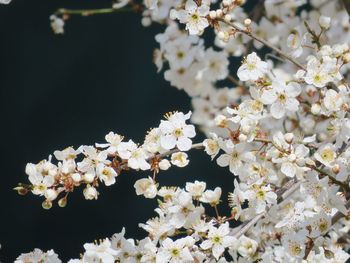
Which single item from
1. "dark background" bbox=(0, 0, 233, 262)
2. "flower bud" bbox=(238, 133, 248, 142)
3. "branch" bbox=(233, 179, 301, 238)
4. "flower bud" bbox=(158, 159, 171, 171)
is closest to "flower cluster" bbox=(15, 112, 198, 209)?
"flower bud" bbox=(158, 159, 171, 171)

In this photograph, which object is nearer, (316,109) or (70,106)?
(316,109)

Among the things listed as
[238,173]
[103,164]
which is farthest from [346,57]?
[103,164]

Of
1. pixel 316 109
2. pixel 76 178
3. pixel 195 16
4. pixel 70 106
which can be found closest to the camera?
pixel 76 178

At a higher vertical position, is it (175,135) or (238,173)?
(175,135)

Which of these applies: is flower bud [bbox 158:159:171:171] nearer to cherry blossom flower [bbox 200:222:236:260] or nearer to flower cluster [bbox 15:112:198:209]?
flower cluster [bbox 15:112:198:209]

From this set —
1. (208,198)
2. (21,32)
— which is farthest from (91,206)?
(208,198)

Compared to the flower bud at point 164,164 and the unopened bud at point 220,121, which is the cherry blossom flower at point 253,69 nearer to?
the unopened bud at point 220,121

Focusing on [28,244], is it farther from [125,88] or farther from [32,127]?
[125,88]

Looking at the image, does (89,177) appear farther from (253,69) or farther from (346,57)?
(346,57)

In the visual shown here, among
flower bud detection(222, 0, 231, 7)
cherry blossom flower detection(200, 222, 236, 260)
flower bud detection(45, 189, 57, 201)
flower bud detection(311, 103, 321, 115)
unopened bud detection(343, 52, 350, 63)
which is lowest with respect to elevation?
cherry blossom flower detection(200, 222, 236, 260)
